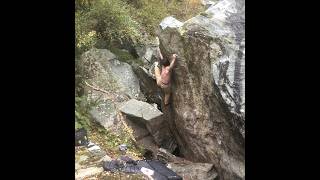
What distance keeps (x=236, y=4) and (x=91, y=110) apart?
2.31 metres

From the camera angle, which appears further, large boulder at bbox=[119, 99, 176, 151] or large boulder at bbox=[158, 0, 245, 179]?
large boulder at bbox=[119, 99, 176, 151]

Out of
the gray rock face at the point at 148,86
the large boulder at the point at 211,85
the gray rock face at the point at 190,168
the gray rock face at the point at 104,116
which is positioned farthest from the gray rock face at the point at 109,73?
the gray rock face at the point at 190,168

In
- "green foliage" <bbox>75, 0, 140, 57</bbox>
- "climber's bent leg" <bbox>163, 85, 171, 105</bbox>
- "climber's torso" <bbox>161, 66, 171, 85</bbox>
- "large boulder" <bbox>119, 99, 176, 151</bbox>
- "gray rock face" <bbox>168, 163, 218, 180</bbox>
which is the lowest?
"gray rock face" <bbox>168, 163, 218, 180</bbox>

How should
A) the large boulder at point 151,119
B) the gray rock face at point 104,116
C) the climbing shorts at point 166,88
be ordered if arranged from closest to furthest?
the gray rock face at point 104,116 → the large boulder at point 151,119 → the climbing shorts at point 166,88

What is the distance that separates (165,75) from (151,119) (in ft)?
2.27

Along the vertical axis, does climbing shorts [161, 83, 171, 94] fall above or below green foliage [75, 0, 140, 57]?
below

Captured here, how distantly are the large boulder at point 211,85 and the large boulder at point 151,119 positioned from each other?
214 mm

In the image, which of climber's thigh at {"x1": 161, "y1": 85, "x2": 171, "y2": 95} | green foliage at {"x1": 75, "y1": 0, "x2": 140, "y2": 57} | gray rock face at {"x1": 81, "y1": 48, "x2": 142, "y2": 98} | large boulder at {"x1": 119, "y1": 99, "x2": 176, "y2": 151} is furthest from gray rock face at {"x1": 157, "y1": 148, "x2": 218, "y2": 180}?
green foliage at {"x1": 75, "y1": 0, "x2": 140, "y2": 57}

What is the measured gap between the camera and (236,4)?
19.4 feet

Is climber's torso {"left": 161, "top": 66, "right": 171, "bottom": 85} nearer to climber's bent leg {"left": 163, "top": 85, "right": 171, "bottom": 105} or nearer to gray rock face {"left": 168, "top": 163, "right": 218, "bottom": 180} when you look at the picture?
climber's bent leg {"left": 163, "top": 85, "right": 171, "bottom": 105}

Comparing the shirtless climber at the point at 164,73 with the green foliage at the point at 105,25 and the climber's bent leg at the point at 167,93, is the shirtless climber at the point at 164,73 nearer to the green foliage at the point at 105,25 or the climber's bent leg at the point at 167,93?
the climber's bent leg at the point at 167,93

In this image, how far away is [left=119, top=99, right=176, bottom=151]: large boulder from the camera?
625 cm

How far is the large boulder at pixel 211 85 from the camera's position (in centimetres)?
561

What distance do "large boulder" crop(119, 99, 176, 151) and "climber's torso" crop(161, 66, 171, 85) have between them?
1.46 ft
